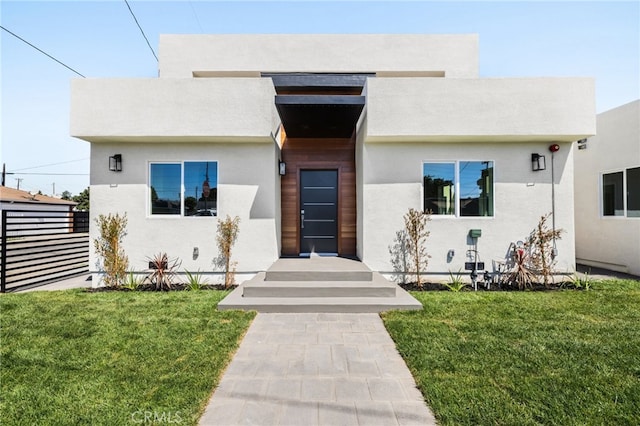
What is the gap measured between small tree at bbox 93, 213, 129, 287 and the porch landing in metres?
3.24

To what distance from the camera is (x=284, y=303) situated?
18.8ft

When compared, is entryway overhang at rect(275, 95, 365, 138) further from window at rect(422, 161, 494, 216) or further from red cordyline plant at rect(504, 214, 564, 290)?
red cordyline plant at rect(504, 214, 564, 290)

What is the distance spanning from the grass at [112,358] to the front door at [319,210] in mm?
3723

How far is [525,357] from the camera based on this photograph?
3.70 meters

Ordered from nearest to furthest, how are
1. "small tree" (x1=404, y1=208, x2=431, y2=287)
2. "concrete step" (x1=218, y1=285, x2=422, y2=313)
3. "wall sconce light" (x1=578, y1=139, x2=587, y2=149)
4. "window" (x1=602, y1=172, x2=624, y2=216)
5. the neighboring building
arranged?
"concrete step" (x1=218, y1=285, x2=422, y2=313) → "small tree" (x1=404, y1=208, x2=431, y2=287) → the neighboring building → "window" (x1=602, y1=172, x2=624, y2=216) → "wall sconce light" (x1=578, y1=139, x2=587, y2=149)

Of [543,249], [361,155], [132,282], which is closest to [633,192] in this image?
[543,249]

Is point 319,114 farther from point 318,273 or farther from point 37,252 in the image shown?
point 37,252

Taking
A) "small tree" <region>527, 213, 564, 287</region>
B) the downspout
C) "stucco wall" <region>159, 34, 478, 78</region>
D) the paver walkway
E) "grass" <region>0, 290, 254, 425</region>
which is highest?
"stucco wall" <region>159, 34, 478, 78</region>

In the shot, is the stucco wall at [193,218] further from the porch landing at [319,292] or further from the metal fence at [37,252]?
the metal fence at [37,252]

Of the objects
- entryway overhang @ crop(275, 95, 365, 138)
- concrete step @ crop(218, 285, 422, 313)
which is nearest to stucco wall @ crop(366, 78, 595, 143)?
entryway overhang @ crop(275, 95, 365, 138)

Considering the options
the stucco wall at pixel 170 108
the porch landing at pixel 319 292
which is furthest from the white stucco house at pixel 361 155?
the porch landing at pixel 319 292

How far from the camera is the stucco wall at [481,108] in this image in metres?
7.07

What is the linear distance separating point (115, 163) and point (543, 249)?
10697 mm

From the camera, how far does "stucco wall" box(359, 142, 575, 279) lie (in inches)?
296
